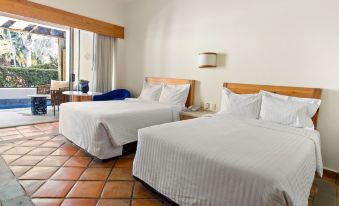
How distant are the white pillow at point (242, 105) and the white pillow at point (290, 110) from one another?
0.09 metres

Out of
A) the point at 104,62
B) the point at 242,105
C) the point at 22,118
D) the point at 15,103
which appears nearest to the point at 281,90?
the point at 242,105

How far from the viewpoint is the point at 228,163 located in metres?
1.39

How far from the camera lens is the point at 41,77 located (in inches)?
324

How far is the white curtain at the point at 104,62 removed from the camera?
4.65 m

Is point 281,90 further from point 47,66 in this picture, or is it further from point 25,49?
point 25,49

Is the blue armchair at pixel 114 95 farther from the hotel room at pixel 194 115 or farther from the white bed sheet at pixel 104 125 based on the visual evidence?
the white bed sheet at pixel 104 125

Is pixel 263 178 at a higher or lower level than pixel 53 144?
higher

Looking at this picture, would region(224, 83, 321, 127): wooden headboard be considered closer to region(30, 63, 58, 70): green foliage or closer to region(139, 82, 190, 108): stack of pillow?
region(139, 82, 190, 108): stack of pillow

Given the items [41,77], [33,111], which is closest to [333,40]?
[33,111]

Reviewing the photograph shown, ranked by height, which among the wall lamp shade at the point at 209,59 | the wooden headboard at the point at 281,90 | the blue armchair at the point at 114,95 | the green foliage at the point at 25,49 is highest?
the green foliage at the point at 25,49

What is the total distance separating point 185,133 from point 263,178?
817mm

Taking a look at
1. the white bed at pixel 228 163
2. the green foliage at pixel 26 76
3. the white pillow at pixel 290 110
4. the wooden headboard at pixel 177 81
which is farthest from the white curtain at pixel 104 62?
the green foliage at pixel 26 76

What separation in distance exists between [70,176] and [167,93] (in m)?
2.10

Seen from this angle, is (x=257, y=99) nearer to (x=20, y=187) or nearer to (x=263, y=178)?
(x=263, y=178)
